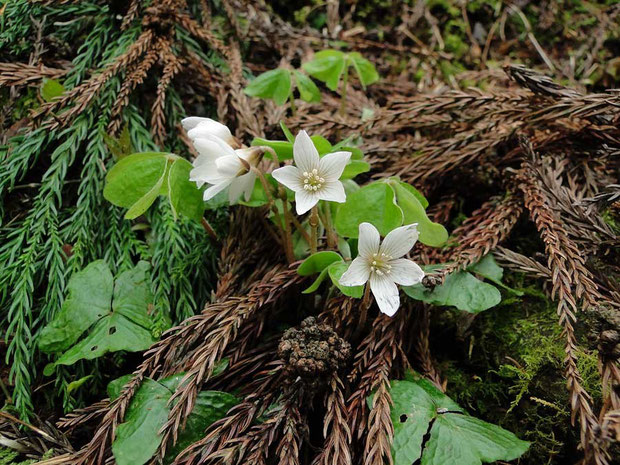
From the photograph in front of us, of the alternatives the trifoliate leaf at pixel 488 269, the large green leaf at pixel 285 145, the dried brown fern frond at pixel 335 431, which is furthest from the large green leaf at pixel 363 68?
the dried brown fern frond at pixel 335 431

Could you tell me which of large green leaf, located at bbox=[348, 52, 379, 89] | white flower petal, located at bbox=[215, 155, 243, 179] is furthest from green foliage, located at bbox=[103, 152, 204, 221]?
large green leaf, located at bbox=[348, 52, 379, 89]

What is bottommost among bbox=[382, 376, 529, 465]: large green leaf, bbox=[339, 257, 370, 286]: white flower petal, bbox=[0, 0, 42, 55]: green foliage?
bbox=[382, 376, 529, 465]: large green leaf

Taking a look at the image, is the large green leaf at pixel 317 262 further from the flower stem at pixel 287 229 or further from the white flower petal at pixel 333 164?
the white flower petal at pixel 333 164

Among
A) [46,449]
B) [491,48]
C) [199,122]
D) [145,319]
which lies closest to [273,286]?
[145,319]

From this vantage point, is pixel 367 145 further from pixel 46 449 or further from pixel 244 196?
pixel 46 449

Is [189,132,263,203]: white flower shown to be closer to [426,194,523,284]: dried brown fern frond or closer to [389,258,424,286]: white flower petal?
[389,258,424,286]: white flower petal

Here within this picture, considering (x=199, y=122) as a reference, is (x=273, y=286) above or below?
below
